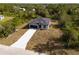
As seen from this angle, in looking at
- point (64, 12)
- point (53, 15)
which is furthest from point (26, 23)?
point (64, 12)

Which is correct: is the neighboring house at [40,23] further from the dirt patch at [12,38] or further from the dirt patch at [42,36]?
the dirt patch at [12,38]

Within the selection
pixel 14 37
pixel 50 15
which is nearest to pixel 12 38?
pixel 14 37

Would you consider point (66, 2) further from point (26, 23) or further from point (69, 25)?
point (26, 23)

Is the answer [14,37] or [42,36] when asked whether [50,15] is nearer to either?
[42,36]

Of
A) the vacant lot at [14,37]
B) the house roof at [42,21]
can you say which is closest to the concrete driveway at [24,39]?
the vacant lot at [14,37]

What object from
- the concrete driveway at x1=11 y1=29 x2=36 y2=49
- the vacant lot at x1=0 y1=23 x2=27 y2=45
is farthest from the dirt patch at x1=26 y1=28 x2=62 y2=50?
the vacant lot at x1=0 y1=23 x2=27 y2=45
